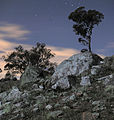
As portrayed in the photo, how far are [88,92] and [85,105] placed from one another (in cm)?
160

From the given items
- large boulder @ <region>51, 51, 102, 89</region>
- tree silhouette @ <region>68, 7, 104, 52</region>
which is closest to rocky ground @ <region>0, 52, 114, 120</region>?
large boulder @ <region>51, 51, 102, 89</region>

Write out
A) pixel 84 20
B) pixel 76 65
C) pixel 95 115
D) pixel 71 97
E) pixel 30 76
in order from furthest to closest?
pixel 84 20, pixel 30 76, pixel 76 65, pixel 71 97, pixel 95 115

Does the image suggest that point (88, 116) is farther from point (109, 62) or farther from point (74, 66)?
point (74, 66)

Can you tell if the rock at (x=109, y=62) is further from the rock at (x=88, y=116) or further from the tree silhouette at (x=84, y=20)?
the tree silhouette at (x=84, y=20)

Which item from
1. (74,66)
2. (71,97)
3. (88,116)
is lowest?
(88,116)

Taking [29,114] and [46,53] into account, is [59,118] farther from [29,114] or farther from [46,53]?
[46,53]

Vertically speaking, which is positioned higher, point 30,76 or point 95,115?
point 30,76

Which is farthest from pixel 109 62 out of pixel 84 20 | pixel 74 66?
pixel 84 20

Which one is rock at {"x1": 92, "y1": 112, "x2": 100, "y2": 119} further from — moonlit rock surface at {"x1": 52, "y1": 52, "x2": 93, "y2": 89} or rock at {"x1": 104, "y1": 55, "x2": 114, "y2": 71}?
moonlit rock surface at {"x1": 52, "y1": 52, "x2": 93, "y2": 89}

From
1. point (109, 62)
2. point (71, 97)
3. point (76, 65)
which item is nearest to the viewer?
point (71, 97)

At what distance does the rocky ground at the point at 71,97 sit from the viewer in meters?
5.57

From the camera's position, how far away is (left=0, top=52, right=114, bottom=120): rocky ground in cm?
557

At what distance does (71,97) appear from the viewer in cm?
728

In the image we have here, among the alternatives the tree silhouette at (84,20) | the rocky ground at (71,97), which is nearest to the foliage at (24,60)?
the tree silhouette at (84,20)
